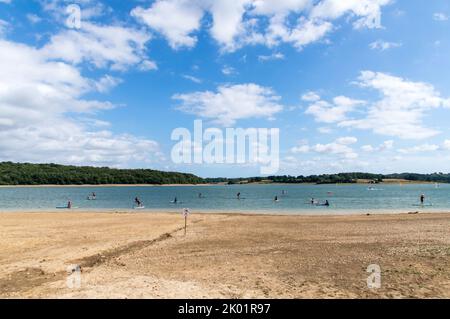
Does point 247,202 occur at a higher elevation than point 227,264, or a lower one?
lower

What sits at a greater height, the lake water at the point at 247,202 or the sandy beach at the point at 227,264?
the sandy beach at the point at 227,264

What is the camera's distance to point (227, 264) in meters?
13.2

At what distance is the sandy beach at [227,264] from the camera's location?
978 cm

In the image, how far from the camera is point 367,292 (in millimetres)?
9625

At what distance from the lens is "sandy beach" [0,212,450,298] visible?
9781mm

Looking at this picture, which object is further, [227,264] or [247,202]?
[247,202]

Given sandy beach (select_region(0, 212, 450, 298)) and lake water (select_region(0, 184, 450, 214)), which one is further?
lake water (select_region(0, 184, 450, 214))

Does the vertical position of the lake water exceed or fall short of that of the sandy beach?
it falls short

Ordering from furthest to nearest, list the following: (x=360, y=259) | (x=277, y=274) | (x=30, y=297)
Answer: (x=360, y=259)
(x=277, y=274)
(x=30, y=297)

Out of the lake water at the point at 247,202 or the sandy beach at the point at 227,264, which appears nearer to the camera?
the sandy beach at the point at 227,264

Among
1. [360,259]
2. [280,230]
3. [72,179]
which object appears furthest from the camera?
[72,179]

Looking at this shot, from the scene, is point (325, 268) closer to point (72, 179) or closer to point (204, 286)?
point (204, 286)
